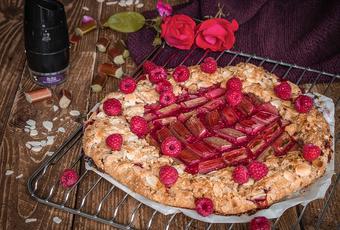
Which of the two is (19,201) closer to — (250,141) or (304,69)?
(250,141)

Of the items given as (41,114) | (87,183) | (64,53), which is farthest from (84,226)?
(64,53)

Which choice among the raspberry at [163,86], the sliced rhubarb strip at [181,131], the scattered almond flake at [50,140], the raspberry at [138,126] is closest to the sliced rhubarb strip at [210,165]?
the sliced rhubarb strip at [181,131]

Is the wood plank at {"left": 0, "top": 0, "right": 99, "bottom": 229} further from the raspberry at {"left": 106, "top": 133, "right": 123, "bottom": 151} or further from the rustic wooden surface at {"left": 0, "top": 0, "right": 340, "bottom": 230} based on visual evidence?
the raspberry at {"left": 106, "top": 133, "right": 123, "bottom": 151}

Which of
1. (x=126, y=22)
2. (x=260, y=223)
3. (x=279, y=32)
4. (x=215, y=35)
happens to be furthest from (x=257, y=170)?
(x=126, y=22)

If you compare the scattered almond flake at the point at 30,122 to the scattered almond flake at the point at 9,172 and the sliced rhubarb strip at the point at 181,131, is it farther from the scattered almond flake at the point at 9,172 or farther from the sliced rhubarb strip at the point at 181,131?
the sliced rhubarb strip at the point at 181,131

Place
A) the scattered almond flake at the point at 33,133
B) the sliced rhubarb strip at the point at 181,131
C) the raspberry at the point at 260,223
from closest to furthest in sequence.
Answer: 1. the raspberry at the point at 260,223
2. the sliced rhubarb strip at the point at 181,131
3. the scattered almond flake at the point at 33,133

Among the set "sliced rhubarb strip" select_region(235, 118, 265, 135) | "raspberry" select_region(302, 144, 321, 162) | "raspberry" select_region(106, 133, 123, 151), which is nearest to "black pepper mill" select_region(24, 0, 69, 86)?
"raspberry" select_region(106, 133, 123, 151)
